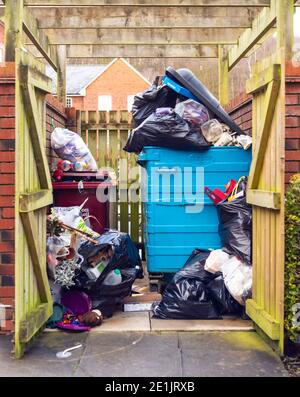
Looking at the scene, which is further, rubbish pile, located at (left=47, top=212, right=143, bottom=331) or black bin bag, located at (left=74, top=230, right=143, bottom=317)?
black bin bag, located at (left=74, top=230, right=143, bottom=317)

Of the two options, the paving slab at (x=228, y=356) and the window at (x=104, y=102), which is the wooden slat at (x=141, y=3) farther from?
the window at (x=104, y=102)

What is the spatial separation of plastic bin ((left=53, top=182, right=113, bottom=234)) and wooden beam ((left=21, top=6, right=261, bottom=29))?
1856mm

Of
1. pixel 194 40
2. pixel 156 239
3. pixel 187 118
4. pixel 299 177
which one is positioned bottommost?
pixel 156 239

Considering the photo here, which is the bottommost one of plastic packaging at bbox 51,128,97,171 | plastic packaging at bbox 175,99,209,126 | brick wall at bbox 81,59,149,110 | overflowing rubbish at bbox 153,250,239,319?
overflowing rubbish at bbox 153,250,239,319

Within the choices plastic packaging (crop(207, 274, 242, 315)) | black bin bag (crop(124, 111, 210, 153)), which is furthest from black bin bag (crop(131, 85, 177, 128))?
plastic packaging (crop(207, 274, 242, 315))

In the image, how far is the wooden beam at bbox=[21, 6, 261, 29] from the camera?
6180 millimetres

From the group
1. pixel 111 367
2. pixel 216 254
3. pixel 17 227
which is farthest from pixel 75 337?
pixel 216 254

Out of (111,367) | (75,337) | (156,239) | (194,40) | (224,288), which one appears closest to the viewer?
(111,367)

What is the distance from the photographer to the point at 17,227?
397cm

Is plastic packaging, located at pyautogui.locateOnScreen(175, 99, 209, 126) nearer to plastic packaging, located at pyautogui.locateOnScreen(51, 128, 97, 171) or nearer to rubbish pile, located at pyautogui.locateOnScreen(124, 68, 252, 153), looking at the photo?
rubbish pile, located at pyautogui.locateOnScreen(124, 68, 252, 153)

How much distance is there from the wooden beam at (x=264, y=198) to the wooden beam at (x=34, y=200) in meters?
1.79

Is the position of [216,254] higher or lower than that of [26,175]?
lower
